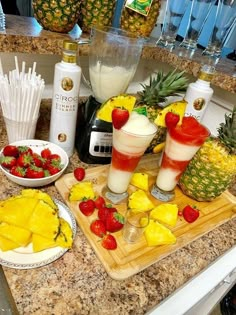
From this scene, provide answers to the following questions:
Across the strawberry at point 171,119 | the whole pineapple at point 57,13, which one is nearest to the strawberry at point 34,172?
the strawberry at point 171,119

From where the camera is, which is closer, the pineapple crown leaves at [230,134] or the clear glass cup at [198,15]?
the pineapple crown leaves at [230,134]

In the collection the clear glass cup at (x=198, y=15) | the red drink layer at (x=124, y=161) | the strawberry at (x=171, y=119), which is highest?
the clear glass cup at (x=198, y=15)

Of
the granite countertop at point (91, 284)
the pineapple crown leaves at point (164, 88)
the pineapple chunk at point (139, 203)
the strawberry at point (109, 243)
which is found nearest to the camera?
the granite countertop at point (91, 284)

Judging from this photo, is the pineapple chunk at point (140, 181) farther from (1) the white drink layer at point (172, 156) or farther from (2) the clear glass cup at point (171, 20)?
(2) the clear glass cup at point (171, 20)

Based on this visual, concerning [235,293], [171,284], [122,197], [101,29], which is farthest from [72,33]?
[235,293]

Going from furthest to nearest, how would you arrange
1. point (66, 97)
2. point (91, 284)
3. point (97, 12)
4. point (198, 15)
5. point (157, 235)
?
point (198, 15)
point (97, 12)
point (66, 97)
point (157, 235)
point (91, 284)

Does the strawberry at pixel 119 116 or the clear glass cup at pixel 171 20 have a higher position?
the clear glass cup at pixel 171 20

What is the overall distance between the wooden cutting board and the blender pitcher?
0.25 meters

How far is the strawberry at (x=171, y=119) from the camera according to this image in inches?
23.6

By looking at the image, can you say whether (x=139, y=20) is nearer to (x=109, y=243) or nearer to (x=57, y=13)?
(x=57, y=13)

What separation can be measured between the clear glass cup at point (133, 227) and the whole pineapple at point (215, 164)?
0.21 meters

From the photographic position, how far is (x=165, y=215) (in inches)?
25.0

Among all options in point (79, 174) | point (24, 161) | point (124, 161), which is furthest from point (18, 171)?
point (124, 161)

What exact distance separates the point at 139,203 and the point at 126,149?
15 cm
